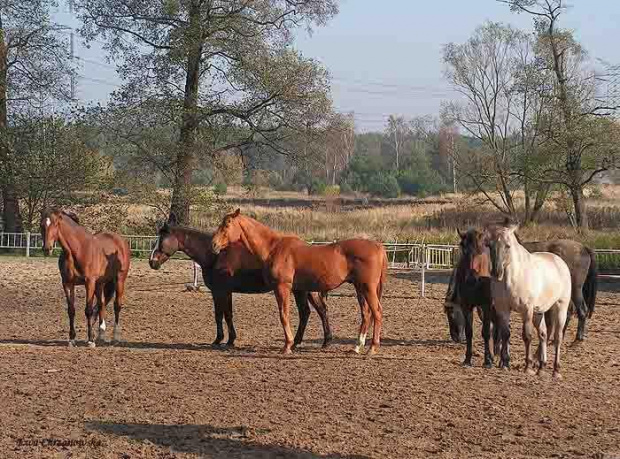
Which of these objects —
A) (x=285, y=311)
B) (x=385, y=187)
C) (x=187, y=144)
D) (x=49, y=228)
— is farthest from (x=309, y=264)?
(x=385, y=187)

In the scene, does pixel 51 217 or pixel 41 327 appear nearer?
pixel 51 217

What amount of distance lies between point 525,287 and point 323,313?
3.21 m

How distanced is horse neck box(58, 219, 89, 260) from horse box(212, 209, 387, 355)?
6.41ft

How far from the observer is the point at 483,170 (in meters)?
33.4

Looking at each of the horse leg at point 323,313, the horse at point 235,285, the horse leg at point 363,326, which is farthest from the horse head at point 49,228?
the horse leg at point 363,326

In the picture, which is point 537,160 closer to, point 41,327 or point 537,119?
point 537,119

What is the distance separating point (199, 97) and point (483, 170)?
1146cm

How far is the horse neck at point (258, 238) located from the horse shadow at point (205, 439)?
4.43 meters

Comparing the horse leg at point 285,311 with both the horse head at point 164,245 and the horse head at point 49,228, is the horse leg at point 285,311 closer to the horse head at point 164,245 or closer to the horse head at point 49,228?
the horse head at point 164,245

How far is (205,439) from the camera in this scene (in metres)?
6.34

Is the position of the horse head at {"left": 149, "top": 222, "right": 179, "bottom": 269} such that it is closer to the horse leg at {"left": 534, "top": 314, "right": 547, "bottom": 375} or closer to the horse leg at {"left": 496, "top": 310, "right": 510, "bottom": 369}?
the horse leg at {"left": 496, "top": 310, "right": 510, "bottom": 369}

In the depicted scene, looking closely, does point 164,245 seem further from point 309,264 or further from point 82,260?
point 309,264

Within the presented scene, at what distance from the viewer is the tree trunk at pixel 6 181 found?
3047 centimetres

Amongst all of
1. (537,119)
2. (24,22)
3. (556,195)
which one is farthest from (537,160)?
(24,22)
